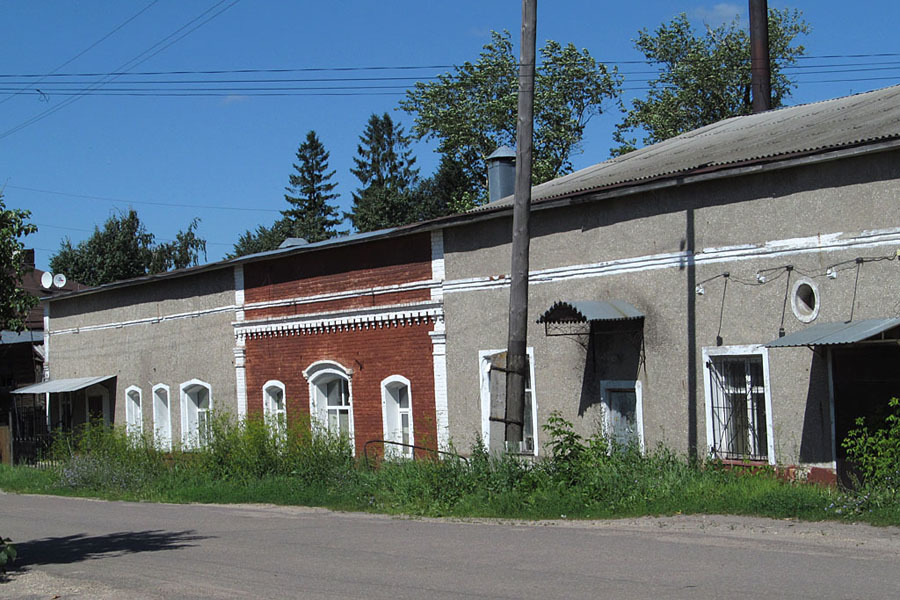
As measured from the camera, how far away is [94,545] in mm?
11992

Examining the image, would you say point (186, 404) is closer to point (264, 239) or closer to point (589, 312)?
point (589, 312)

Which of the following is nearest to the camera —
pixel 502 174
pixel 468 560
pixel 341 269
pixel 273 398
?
pixel 468 560

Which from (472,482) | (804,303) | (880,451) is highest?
(804,303)

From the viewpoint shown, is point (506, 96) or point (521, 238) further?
point (506, 96)

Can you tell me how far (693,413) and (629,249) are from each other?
2510 millimetres

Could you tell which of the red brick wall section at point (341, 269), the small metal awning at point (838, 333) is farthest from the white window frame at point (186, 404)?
the small metal awning at point (838, 333)

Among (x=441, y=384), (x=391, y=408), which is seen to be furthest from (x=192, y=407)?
(x=441, y=384)

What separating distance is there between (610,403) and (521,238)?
3.17 meters

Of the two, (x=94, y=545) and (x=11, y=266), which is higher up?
(x=11, y=266)

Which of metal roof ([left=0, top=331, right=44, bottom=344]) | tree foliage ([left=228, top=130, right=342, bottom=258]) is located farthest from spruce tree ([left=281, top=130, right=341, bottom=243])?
metal roof ([left=0, top=331, right=44, bottom=344])

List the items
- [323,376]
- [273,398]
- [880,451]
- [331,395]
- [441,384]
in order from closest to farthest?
1. [880,451]
2. [441,384]
3. [323,376]
4. [331,395]
5. [273,398]

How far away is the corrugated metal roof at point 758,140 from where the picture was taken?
42.2 feet

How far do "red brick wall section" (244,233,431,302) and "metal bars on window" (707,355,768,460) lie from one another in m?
6.18

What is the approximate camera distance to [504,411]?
13.7 meters
